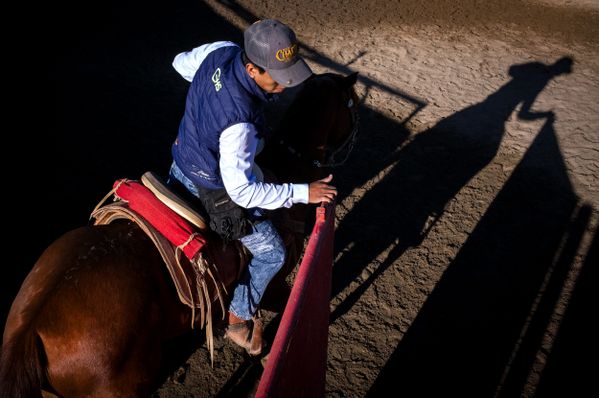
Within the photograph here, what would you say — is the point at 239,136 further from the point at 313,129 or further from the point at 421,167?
the point at 421,167

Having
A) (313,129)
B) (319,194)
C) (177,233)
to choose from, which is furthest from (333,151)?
(177,233)

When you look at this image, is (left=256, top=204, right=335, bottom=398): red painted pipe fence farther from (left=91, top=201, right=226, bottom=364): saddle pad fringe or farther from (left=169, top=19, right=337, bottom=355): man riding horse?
(left=91, top=201, right=226, bottom=364): saddle pad fringe

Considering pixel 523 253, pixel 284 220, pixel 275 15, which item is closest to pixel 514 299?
pixel 523 253

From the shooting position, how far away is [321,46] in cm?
804

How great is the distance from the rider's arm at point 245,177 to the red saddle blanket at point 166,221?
1.12 feet

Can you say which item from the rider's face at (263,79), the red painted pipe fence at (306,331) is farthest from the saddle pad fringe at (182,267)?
the rider's face at (263,79)

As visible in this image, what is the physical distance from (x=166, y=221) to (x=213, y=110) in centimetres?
73

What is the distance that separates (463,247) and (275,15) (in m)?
6.11

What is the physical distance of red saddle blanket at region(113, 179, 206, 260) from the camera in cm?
266

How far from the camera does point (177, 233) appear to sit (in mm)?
2662

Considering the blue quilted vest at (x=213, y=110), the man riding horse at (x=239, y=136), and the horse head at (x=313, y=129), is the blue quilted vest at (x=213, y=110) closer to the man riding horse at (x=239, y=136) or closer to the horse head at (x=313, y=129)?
the man riding horse at (x=239, y=136)

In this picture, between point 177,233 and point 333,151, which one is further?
point 333,151

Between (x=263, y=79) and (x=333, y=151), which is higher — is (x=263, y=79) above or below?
below

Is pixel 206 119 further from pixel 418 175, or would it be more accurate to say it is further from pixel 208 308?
pixel 418 175
